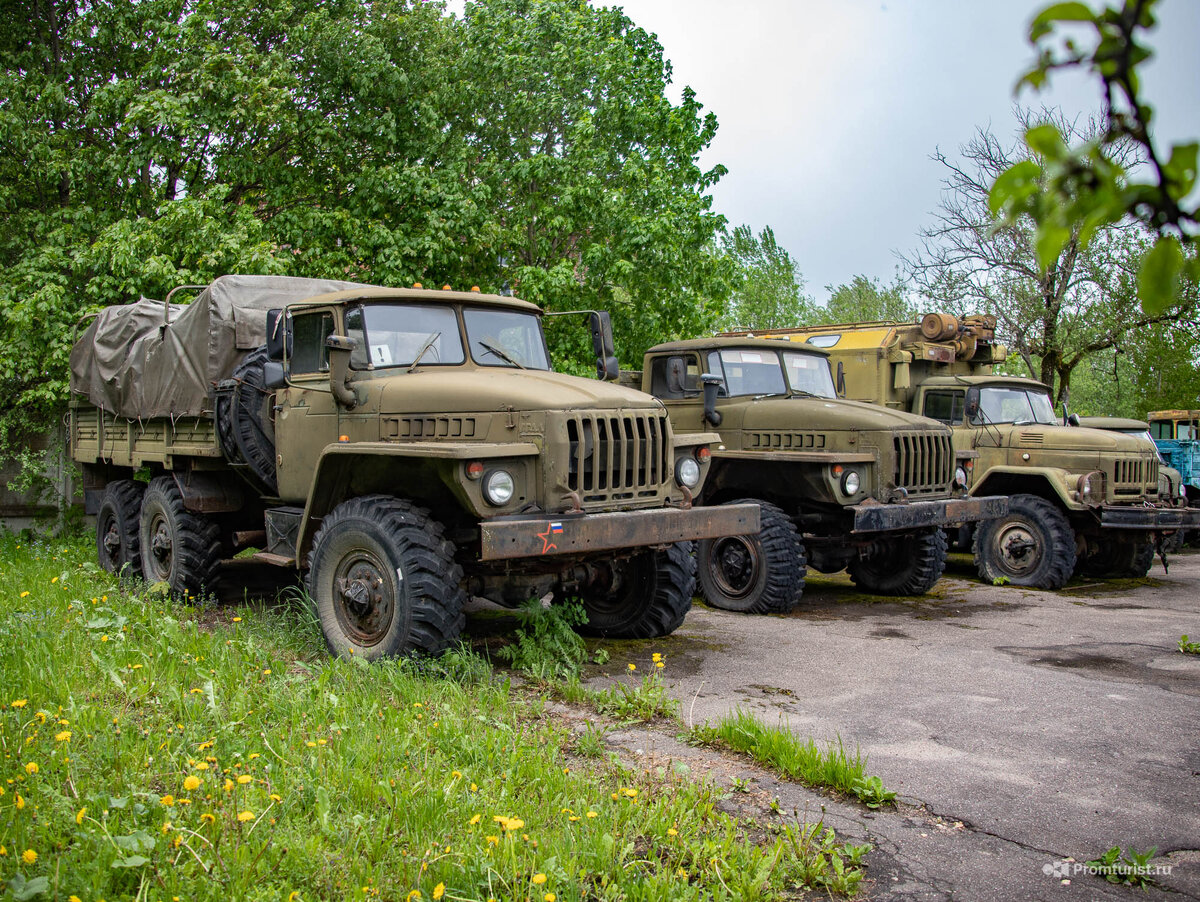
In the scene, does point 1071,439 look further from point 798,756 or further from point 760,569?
point 798,756

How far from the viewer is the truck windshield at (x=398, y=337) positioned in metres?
6.76

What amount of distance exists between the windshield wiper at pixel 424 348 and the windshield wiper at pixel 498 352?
0.29 m

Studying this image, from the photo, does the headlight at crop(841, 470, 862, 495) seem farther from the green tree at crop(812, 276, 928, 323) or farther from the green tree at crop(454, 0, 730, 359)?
the green tree at crop(812, 276, 928, 323)

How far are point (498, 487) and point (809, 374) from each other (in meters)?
5.11

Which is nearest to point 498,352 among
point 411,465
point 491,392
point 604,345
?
point 604,345

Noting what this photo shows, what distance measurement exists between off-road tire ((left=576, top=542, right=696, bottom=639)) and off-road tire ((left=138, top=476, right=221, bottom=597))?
11.0ft

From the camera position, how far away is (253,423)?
761cm

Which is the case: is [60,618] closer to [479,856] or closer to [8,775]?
[8,775]

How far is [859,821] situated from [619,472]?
115 inches

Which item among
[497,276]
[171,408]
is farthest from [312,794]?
[497,276]

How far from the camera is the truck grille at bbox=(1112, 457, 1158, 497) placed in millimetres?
10672

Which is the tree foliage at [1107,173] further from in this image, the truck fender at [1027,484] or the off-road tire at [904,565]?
the truck fender at [1027,484]

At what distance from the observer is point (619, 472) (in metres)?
6.32
